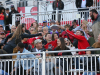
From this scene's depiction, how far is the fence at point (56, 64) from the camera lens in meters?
8.30

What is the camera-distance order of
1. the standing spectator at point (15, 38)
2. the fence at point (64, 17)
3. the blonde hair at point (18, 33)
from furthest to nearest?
the fence at point (64, 17), the blonde hair at point (18, 33), the standing spectator at point (15, 38)

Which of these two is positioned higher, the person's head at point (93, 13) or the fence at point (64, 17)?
the person's head at point (93, 13)

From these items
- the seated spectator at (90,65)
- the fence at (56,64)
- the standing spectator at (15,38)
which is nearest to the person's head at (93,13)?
the standing spectator at (15,38)

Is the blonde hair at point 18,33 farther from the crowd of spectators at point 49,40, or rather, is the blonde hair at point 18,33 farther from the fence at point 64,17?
the fence at point 64,17

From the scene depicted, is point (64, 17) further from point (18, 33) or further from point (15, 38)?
point (15, 38)

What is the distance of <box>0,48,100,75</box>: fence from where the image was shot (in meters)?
8.30

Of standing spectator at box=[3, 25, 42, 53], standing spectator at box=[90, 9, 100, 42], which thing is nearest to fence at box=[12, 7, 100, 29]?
standing spectator at box=[90, 9, 100, 42]

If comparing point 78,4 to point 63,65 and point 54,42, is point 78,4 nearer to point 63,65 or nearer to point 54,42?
point 54,42

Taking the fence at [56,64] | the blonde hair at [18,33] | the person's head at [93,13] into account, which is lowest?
the fence at [56,64]

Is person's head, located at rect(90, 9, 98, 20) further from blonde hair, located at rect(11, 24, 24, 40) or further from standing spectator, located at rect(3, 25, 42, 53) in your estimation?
blonde hair, located at rect(11, 24, 24, 40)

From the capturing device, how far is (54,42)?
11055 mm

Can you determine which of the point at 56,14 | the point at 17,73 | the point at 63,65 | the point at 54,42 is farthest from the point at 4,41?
the point at 56,14

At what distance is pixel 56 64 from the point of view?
848 centimetres

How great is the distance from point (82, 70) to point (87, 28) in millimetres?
4481
